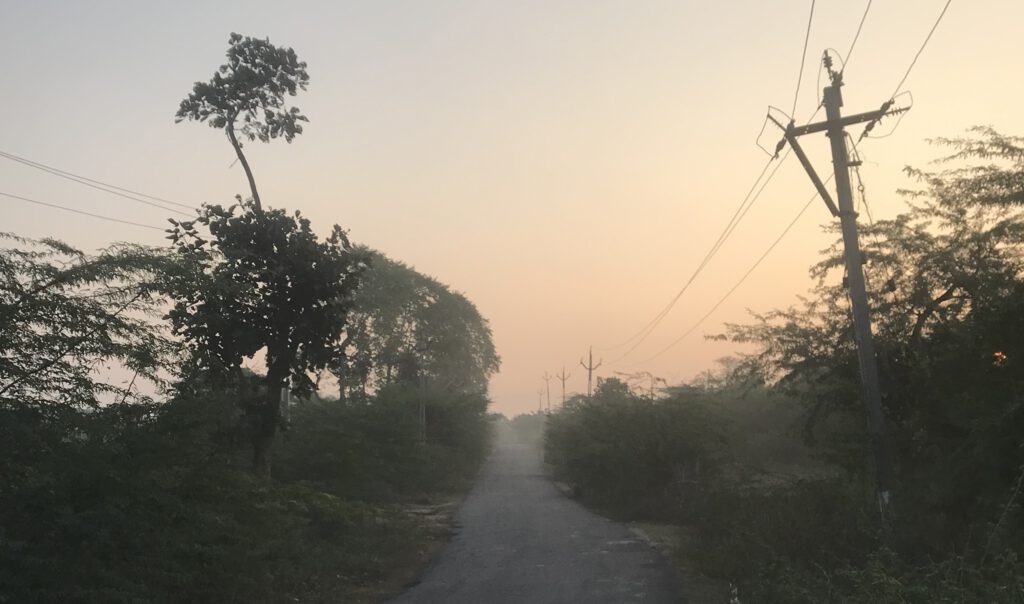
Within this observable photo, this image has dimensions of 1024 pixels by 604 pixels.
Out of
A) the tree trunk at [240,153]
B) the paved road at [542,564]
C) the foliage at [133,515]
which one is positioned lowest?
the paved road at [542,564]

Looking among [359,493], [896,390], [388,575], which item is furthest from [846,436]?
[359,493]

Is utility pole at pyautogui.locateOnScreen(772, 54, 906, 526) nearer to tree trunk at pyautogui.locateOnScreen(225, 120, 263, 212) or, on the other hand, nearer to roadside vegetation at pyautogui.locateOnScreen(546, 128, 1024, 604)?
roadside vegetation at pyautogui.locateOnScreen(546, 128, 1024, 604)

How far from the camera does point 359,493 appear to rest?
2216 cm

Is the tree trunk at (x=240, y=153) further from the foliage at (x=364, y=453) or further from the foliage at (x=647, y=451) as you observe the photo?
the foliage at (x=647, y=451)

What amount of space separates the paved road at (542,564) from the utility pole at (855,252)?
3.74 metres

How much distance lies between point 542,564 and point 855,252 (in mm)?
7783

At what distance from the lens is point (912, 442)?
12562mm

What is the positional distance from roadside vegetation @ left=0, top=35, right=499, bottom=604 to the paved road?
1017 millimetres

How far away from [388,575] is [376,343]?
1472 inches

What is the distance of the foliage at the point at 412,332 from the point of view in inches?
1916

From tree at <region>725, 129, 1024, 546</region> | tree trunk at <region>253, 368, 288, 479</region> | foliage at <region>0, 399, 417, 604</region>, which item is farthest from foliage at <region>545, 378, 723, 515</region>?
foliage at <region>0, 399, 417, 604</region>

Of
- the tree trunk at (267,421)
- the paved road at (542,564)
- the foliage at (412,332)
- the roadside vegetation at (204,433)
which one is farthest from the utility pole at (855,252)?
the foliage at (412,332)

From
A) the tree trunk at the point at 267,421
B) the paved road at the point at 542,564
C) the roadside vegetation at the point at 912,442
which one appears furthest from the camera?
the tree trunk at the point at 267,421

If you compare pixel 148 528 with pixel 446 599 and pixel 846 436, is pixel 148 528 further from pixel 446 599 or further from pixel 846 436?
pixel 846 436
